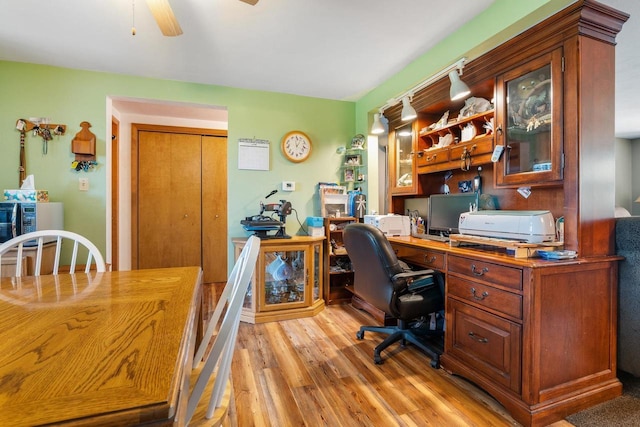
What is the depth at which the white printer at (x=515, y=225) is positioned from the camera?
1589 millimetres

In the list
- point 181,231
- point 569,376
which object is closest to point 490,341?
point 569,376

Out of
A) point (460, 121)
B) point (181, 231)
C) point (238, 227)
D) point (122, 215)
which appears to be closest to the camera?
point (460, 121)

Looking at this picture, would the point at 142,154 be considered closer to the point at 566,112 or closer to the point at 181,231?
the point at 181,231

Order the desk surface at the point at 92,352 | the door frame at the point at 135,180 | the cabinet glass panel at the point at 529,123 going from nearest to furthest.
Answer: the desk surface at the point at 92,352 < the cabinet glass panel at the point at 529,123 < the door frame at the point at 135,180

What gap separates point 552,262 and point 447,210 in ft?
3.49

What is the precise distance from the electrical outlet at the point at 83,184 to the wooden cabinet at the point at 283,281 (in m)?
1.42

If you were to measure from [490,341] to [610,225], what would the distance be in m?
0.94

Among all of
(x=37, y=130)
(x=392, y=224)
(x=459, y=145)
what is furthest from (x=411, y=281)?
(x=37, y=130)

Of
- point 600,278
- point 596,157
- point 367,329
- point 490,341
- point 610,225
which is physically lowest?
point 367,329

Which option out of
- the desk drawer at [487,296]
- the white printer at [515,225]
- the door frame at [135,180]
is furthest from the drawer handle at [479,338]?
the door frame at [135,180]

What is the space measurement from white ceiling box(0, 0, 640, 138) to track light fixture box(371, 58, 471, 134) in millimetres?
136

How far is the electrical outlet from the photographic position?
2.73 metres

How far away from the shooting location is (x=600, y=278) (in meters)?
1.61

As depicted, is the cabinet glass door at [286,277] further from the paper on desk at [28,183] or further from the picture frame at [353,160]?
the paper on desk at [28,183]
